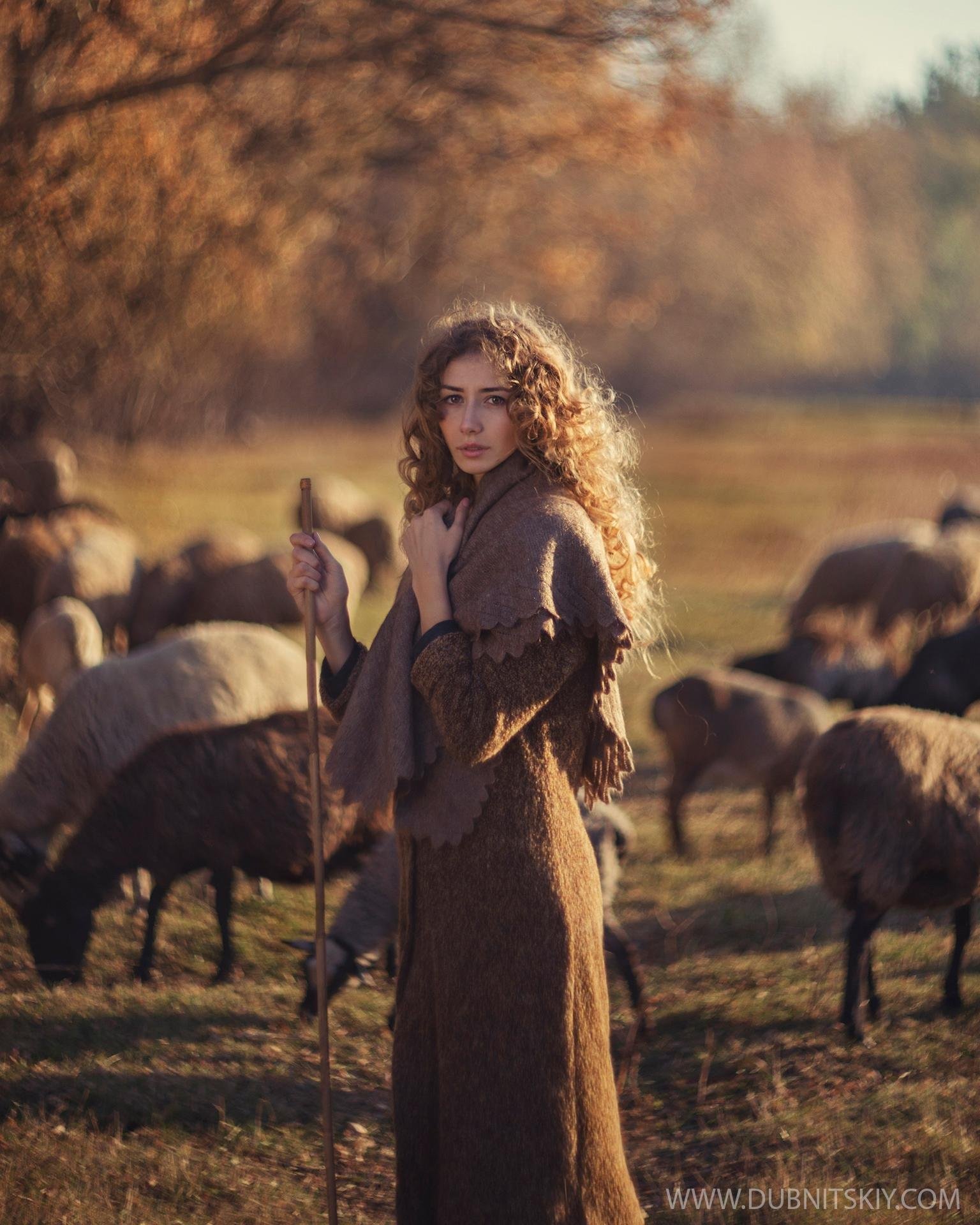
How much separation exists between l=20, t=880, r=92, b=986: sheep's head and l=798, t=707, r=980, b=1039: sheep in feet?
10.2

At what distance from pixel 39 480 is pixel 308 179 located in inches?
171

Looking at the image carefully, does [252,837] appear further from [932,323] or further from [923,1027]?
[932,323]

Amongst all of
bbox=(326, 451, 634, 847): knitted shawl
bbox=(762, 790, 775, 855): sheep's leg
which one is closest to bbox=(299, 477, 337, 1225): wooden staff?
bbox=(326, 451, 634, 847): knitted shawl

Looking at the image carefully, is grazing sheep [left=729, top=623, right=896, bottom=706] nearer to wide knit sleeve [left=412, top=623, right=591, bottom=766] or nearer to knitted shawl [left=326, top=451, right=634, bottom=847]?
knitted shawl [left=326, top=451, right=634, bottom=847]

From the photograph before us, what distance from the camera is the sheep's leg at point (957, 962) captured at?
5.21 metres

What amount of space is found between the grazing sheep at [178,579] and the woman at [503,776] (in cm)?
854

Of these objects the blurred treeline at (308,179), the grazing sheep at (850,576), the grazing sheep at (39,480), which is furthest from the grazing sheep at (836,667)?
the grazing sheep at (39,480)

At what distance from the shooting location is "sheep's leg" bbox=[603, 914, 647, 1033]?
5.05 metres

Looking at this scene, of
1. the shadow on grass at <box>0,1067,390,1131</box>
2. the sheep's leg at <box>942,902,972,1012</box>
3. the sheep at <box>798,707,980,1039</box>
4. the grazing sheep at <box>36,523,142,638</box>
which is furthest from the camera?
the grazing sheep at <box>36,523,142,638</box>

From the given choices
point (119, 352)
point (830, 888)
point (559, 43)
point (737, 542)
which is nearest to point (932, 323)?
point (737, 542)

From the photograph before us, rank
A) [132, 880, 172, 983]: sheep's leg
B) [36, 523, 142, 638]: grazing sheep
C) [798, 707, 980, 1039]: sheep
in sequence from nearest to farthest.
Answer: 1. [798, 707, 980, 1039]: sheep
2. [132, 880, 172, 983]: sheep's leg
3. [36, 523, 142, 638]: grazing sheep

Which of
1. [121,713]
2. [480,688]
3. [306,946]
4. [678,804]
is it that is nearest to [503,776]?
[480,688]

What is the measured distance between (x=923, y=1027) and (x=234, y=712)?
3.53 metres

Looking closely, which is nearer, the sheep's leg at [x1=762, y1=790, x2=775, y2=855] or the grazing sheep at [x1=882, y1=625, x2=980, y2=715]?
the sheep's leg at [x1=762, y1=790, x2=775, y2=855]
